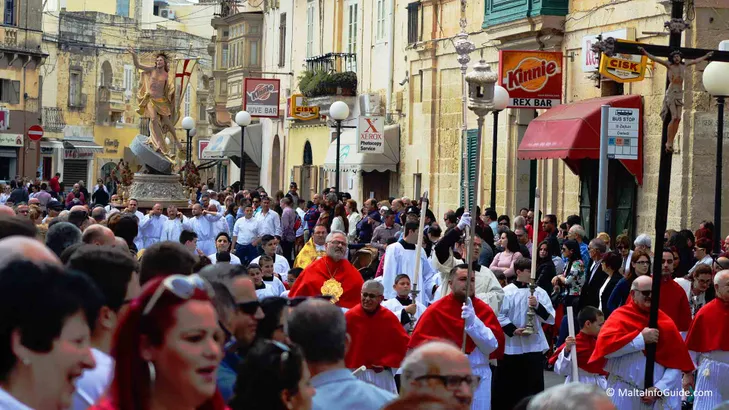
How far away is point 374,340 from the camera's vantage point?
394 inches

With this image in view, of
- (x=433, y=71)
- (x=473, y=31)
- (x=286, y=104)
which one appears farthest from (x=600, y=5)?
(x=286, y=104)

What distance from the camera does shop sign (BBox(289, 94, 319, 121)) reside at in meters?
39.1

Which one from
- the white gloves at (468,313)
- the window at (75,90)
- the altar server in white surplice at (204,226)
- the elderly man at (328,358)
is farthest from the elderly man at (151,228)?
the window at (75,90)

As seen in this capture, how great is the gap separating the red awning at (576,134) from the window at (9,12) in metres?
39.7

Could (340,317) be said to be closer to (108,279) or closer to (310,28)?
(108,279)

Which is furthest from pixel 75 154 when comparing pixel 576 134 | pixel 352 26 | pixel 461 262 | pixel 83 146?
pixel 461 262

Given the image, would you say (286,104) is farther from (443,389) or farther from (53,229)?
(443,389)

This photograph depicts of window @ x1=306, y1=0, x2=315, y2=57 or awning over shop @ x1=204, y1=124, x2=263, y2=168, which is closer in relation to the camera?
window @ x1=306, y1=0, x2=315, y2=57

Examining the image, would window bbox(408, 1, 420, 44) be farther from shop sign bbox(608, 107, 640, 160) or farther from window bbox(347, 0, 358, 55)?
shop sign bbox(608, 107, 640, 160)

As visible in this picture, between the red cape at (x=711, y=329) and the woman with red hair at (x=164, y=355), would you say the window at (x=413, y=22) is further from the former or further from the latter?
the woman with red hair at (x=164, y=355)

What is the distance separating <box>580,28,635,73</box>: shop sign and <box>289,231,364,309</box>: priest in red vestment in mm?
9318

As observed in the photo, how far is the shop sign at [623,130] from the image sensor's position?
15.1m

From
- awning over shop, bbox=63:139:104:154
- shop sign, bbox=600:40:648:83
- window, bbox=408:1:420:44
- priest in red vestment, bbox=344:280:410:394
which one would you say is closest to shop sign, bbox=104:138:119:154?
awning over shop, bbox=63:139:104:154

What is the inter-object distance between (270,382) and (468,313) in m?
6.16
